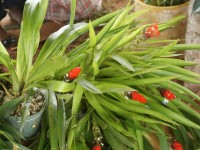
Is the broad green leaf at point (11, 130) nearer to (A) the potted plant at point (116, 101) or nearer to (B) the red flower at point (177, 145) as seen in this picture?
(A) the potted plant at point (116, 101)

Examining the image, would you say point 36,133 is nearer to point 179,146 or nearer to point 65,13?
point 179,146

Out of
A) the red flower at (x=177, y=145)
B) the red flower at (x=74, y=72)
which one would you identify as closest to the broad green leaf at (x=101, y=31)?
the red flower at (x=74, y=72)

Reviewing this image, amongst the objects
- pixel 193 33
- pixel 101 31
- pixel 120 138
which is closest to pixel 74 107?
pixel 120 138

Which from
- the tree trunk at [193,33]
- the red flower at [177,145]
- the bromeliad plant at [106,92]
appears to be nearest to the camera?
the bromeliad plant at [106,92]

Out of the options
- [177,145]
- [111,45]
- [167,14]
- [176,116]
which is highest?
[111,45]

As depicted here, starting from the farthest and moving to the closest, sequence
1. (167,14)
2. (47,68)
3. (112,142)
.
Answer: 1. (167,14)
2. (112,142)
3. (47,68)

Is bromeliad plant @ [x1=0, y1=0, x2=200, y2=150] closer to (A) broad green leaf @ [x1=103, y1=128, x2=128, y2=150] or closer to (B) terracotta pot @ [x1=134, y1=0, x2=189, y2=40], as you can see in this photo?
(A) broad green leaf @ [x1=103, y1=128, x2=128, y2=150]

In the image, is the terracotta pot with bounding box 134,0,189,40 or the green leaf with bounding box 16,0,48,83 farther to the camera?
the terracotta pot with bounding box 134,0,189,40

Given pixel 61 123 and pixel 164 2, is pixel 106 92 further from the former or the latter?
pixel 164 2

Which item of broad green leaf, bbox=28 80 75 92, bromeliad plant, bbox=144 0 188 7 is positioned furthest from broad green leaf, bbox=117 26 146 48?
bromeliad plant, bbox=144 0 188 7
